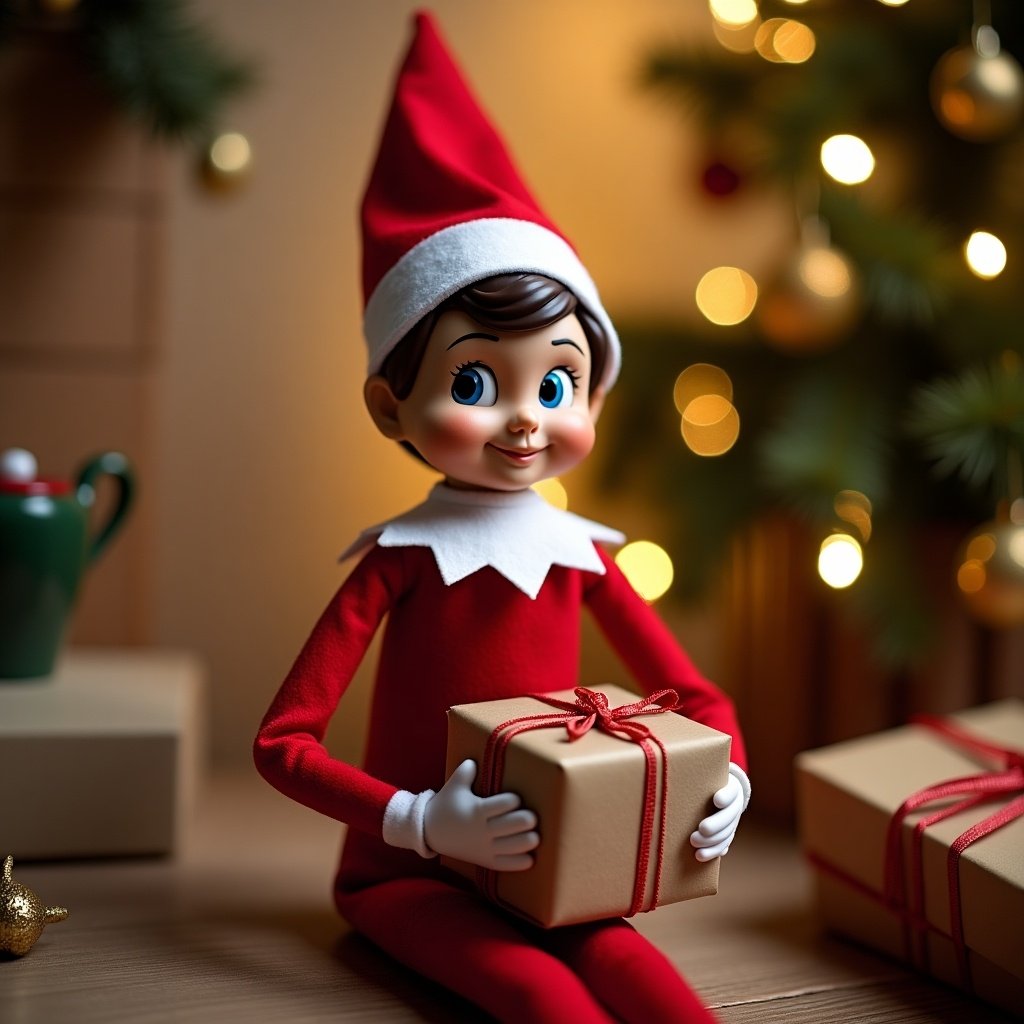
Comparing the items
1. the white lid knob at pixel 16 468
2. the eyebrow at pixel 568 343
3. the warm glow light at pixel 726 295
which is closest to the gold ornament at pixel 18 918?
the white lid knob at pixel 16 468

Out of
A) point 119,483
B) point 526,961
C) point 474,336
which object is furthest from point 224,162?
point 526,961

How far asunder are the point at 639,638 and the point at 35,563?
579mm

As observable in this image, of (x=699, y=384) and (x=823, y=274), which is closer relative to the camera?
(x=823, y=274)

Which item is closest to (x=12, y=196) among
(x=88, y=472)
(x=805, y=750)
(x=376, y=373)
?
(x=88, y=472)

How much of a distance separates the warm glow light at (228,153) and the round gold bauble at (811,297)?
1.91 feet

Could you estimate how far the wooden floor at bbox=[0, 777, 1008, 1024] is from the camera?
81 cm

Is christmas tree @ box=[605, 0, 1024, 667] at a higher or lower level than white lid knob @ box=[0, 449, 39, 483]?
higher

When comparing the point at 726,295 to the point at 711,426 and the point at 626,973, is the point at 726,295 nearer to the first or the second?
the point at 711,426

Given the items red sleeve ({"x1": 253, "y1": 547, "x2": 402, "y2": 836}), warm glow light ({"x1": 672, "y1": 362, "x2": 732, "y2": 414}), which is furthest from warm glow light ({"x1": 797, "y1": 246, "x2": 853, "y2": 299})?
red sleeve ({"x1": 253, "y1": 547, "x2": 402, "y2": 836})

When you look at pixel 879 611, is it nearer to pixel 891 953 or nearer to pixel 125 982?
pixel 891 953

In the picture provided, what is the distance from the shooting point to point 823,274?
1.21 m

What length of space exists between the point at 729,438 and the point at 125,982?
89cm

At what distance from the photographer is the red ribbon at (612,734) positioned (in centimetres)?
78

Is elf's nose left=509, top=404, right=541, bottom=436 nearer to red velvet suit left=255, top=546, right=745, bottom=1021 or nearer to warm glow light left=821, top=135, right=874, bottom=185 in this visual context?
red velvet suit left=255, top=546, right=745, bottom=1021
